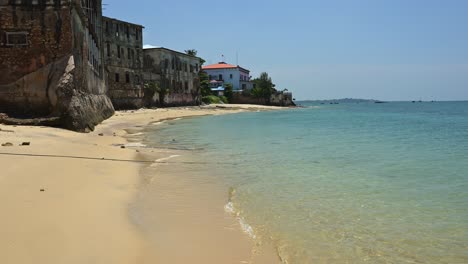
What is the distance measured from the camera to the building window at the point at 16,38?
19797 mm

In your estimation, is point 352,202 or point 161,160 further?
point 161,160

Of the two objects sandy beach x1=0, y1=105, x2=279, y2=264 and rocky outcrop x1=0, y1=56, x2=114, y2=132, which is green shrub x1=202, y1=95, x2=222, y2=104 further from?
sandy beach x1=0, y1=105, x2=279, y2=264

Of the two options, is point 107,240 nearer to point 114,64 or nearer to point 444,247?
point 444,247

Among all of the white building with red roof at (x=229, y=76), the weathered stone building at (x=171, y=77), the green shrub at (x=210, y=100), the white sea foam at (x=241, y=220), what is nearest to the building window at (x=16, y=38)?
the white sea foam at (x=241, y=220)

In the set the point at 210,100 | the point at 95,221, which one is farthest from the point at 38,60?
the point at 210,100

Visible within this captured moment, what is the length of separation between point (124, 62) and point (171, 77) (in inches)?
449

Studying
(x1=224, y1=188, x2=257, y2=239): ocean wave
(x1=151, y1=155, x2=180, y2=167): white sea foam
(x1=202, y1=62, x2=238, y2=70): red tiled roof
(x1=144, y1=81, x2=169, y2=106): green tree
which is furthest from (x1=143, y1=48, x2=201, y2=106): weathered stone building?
(x1=224, y1=188, x2=257, y2=239): ocean wave

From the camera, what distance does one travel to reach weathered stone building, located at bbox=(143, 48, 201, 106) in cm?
6034

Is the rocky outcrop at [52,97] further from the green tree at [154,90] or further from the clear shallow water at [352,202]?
the green tree at [154,90]

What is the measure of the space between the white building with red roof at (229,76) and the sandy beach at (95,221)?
8800cm

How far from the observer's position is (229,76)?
326 ft

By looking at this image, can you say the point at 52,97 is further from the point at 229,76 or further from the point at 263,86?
the point at 229,76

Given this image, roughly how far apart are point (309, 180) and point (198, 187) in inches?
112

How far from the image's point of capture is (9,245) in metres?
4.54
